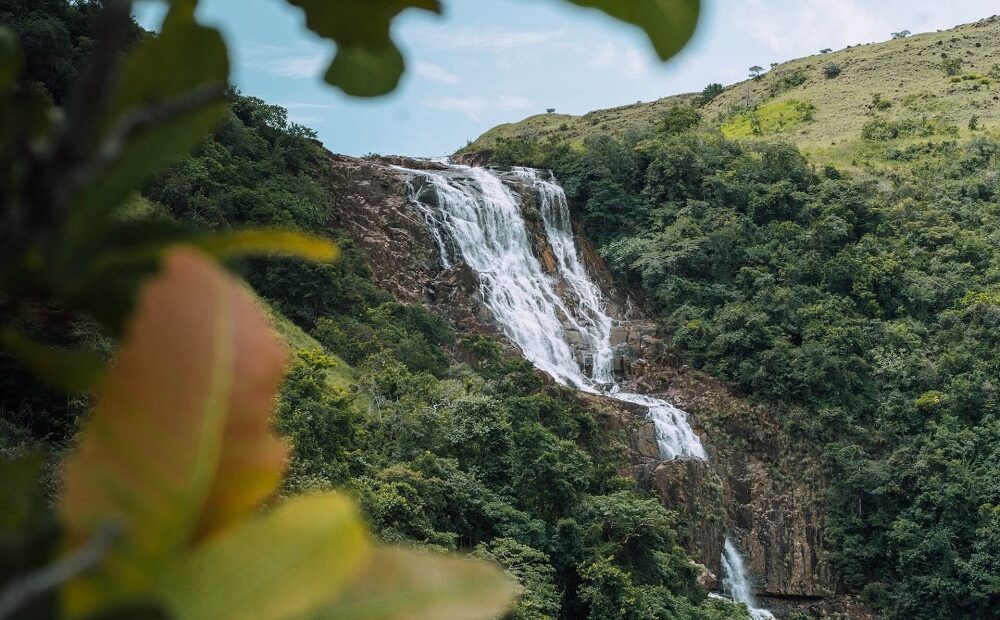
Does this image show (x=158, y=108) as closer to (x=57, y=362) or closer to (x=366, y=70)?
(x=57, y=362)

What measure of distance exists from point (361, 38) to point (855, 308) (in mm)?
17763

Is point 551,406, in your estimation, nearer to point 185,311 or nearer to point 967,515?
point 967,515

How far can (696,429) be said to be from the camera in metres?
13.8

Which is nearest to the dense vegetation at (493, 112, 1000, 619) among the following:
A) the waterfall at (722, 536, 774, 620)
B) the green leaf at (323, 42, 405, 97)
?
the waterfall at (722, 536, 774, 620)

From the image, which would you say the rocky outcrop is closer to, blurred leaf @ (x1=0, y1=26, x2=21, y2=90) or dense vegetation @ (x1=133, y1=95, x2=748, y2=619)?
dense vegetation @ (x1=133, y1=95, x2=748, y2=619)

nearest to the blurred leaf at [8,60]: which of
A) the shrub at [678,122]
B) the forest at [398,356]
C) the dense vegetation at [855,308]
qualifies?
the forest at [398,356]

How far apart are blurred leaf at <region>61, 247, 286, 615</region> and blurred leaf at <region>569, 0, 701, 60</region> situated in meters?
0.17

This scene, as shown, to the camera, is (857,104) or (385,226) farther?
(857,104)

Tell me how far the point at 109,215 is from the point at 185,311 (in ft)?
0.19

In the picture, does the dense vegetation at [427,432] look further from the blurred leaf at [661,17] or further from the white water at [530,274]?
the blurred leaf at [661,17]

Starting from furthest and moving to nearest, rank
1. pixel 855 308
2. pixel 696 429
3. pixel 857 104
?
pixel 857 104 < pixel 855 308 < pixel 696 429

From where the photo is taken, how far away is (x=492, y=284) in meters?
15.1

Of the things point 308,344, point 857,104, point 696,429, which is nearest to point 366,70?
point 308,344

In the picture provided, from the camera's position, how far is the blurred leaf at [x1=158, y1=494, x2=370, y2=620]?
0.57 feet
